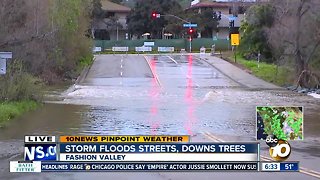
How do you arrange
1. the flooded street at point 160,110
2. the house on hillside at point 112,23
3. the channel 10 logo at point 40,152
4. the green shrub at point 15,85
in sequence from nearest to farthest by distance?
the channel 10 logo at point 40,152 < the flooded street at point 160,110 < the green shrub at point 15,85 < the house on hillside at point 112,23

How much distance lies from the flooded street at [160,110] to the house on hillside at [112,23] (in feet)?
209

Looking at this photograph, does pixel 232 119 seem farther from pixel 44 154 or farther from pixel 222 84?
pixel 222 84

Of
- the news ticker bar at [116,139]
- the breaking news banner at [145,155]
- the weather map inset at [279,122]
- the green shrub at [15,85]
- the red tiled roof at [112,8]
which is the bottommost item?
the green shrub at [15,85]

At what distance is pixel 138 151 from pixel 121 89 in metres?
29.3

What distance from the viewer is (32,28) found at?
28859mm

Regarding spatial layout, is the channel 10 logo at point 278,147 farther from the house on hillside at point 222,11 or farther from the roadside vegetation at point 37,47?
the house on hillside at point 222,11

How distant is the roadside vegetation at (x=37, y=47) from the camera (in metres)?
23.4

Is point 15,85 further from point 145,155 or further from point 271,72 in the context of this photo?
point 271,72

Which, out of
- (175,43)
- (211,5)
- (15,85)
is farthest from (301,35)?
(211,5)

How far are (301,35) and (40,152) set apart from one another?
33952mm

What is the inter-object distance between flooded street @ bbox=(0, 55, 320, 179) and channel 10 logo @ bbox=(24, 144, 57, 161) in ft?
9.40

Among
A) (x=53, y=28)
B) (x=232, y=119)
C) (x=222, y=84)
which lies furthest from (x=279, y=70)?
(x=232, y=119)

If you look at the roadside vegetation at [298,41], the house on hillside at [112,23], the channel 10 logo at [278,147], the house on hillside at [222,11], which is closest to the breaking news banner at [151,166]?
the channel 10 logo at [278,147]

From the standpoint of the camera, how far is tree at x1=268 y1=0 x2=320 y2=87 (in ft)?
128
